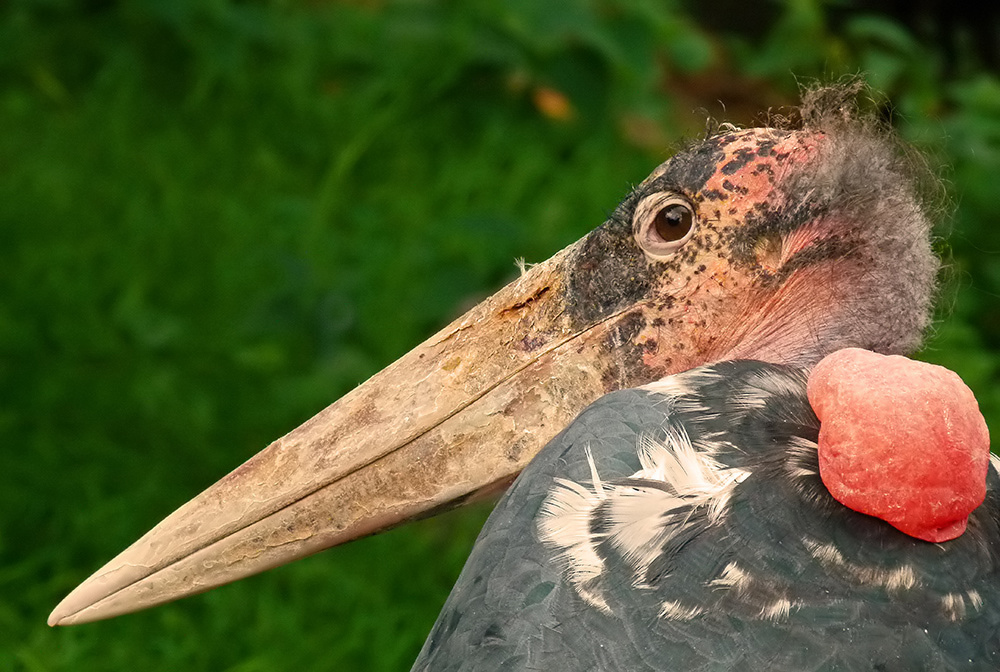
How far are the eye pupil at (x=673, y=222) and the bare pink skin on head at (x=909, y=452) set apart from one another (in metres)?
0.67

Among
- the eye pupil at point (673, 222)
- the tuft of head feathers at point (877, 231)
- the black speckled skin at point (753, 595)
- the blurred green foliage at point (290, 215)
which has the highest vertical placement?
the blurred green foliage at point (290, 215)

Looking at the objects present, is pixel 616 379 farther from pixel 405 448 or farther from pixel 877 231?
pixel 877 231

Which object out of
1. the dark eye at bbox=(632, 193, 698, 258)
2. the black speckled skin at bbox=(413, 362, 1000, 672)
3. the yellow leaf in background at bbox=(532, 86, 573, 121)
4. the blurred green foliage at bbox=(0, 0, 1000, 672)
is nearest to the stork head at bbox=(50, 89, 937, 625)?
the dark eye at bbox=(632, 193, 698, 258)

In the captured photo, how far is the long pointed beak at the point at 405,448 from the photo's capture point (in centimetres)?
249

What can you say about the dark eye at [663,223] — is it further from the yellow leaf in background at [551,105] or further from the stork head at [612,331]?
the yellow leaf in background at [551,105]

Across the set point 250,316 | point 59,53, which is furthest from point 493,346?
point 59,53

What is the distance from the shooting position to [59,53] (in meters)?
5.93

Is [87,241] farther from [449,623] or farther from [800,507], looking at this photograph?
[800,507]

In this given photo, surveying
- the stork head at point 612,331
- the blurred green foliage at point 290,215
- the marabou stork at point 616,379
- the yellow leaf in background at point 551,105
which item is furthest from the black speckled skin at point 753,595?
the yellow leaf in background at point 551,105

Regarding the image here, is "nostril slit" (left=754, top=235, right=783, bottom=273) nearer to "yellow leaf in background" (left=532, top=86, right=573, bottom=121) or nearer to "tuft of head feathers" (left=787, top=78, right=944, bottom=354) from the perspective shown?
"tuft of head feathers" (left=787, top=78, right=944, bottom=354)

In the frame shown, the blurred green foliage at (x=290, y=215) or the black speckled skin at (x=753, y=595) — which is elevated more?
the blurred green foliage at (x=290, y=215)

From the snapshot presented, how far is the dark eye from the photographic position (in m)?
2.49

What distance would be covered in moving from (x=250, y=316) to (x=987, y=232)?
9.06ft

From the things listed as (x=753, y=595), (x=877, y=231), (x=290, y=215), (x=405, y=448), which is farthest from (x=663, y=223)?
(x=290, y=215)
